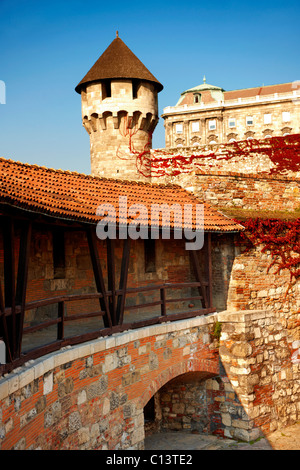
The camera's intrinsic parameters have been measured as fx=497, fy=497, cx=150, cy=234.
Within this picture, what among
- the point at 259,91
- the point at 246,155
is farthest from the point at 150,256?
the point at 259,91

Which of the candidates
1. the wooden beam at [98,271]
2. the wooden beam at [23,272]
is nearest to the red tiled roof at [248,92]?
the wooden beam at [98,271]

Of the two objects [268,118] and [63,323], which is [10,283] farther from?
[268,118]

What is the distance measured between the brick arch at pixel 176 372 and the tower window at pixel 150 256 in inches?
115

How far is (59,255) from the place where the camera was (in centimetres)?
1140

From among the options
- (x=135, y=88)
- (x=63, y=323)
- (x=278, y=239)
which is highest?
(x=135, y=88)

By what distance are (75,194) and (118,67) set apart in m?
→ 12.7

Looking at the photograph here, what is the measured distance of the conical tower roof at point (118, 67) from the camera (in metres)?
21.5

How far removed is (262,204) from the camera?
48.4 feet

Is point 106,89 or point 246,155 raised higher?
point 106,89

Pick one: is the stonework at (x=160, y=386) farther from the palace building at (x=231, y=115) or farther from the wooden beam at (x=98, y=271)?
the palace building at (x=231, y=115)

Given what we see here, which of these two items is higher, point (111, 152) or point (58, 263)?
point (111, 152)
